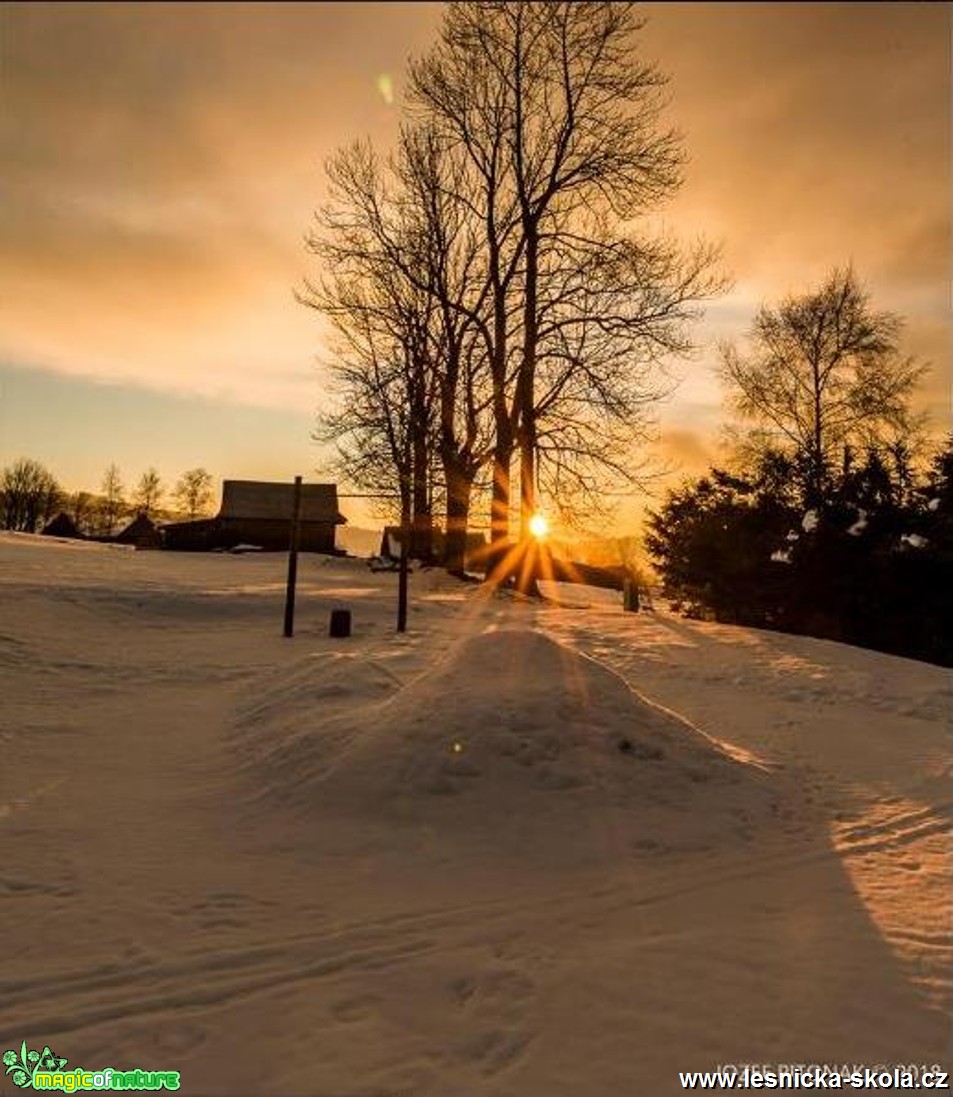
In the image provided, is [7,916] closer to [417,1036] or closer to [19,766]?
[417,1036]

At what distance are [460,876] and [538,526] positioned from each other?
17611 mm

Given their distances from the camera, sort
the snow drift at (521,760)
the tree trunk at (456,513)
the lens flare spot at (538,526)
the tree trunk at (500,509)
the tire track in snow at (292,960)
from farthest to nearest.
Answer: the tree trunk at (456,513) < the tree trunk at (500,509) < the lens flare spot at (538,526) < the snow drift at (521,760) < the tire track in snow at (292,960)

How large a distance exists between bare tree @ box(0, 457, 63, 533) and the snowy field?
8805 centimetres

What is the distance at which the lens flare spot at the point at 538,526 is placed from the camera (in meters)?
22.7

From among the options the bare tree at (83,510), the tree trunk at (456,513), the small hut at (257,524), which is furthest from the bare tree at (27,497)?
the tree trunk at (456,513)

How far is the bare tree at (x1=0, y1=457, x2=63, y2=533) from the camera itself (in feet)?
290

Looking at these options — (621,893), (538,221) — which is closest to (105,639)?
(621,893)

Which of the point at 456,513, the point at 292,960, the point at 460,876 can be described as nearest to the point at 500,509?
the point at 456,513

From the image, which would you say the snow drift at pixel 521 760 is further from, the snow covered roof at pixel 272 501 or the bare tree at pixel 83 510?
the bare tree at pixel 83 510

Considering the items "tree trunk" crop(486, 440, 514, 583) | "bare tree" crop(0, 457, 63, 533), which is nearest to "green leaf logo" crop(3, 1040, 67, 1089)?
"tree trunk" crop(486, 440, 514, 583)

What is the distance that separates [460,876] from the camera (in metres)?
5.57

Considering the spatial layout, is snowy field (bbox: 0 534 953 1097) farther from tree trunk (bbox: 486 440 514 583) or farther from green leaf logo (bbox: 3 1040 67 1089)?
tree trunk (bbox: 486 440 514 583)

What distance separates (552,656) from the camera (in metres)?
8.52

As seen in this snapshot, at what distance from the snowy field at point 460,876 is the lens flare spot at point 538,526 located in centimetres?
1149
